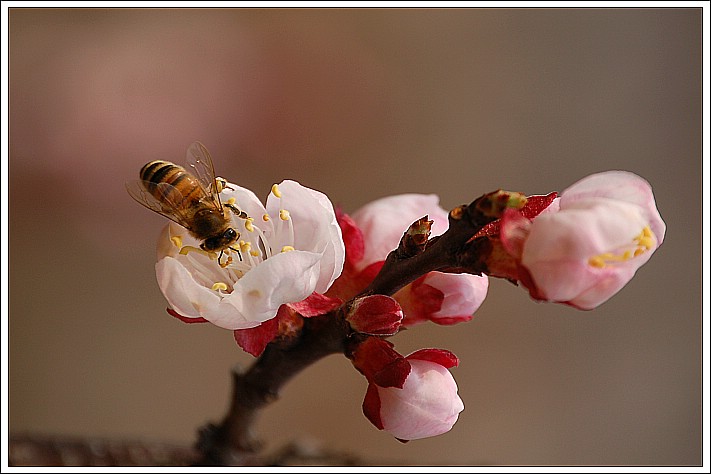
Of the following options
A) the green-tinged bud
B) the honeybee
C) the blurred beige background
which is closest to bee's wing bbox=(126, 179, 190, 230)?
the honeybee

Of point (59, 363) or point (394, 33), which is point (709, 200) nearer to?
point (394, 33)

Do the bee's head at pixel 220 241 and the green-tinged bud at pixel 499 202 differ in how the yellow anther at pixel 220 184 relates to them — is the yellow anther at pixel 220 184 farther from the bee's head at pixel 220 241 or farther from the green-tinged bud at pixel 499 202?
the green-tinged bud at pixel 499 202

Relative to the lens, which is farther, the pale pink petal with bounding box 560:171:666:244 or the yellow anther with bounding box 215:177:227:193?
the yellow anther with bounding box 215:177:227:193

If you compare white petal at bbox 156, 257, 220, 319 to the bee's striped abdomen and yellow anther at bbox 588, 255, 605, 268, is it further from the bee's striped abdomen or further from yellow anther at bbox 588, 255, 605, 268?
yellow anther at bbox 588, 255, 605, 268

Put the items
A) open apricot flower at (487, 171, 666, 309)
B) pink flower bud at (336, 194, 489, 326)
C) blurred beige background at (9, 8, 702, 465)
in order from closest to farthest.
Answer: open apricot flower at (487, 171, 666, 309) < pink flower bud at (336, 194, 489, 326) < blurred beige background at (9, 8, 702, 465)

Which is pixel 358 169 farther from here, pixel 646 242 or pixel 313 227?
pixel 646 242

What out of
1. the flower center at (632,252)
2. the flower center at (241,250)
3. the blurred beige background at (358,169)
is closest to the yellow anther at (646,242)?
the flower center at (632,252)

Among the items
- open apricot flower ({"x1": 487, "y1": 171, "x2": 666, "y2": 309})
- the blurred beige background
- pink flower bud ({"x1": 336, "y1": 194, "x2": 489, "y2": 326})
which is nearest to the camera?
open apricot flower ({"x1": 487, "y1": 171, "x2": 666, "y2": 309})

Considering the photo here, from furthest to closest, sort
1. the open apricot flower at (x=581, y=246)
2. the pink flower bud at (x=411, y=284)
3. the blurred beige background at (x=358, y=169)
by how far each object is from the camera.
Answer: the blurred beige background at (x=358, y=169) → the pink flower bud at (x=411, y=284) → the open apricot flower at (x=581, y=246)
